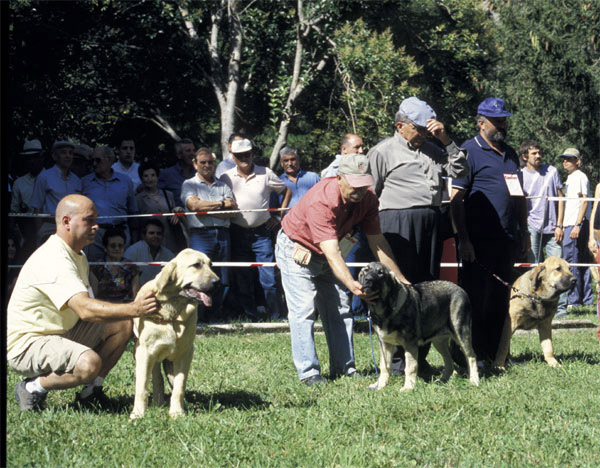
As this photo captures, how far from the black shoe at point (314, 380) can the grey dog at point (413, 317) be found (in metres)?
0.45

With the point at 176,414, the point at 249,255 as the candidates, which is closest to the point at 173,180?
the point at 249,255

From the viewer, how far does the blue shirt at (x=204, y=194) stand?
959cm

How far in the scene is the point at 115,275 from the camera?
28.5 feet

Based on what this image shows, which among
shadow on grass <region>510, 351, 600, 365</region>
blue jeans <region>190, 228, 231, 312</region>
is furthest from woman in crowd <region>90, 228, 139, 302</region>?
shadow on grass <region>510, 351, 600, 365</region>

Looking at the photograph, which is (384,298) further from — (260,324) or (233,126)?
(233,126)

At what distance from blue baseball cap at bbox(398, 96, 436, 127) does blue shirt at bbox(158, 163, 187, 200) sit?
15.3 ft

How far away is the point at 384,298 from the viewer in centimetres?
585

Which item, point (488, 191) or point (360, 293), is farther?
point (488, 191)

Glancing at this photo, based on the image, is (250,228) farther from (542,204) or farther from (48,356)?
(48,356)

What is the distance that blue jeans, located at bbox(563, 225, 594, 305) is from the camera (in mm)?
11539

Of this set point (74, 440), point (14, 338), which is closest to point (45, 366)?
point (14, 338)

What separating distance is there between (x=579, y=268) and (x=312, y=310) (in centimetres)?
688

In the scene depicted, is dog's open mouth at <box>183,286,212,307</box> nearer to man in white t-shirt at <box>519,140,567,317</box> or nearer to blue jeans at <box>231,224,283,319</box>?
blue jeans at <box>231,224,283,319</box>

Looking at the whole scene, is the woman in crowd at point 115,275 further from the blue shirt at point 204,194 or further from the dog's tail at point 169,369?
the dog's tail at point 169,369
